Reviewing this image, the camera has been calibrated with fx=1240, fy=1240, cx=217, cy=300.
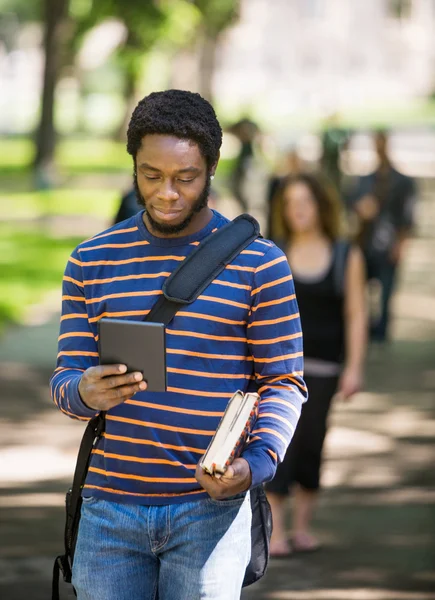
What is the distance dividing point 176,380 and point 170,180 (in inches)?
18.7

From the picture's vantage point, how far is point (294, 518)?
20.7 feet

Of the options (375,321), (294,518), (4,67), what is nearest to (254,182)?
(375,321)

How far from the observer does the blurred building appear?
10200 cm

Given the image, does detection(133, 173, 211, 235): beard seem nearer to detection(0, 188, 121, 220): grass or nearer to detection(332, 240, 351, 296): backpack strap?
detection(332, 240, 351, 296): backpack strap

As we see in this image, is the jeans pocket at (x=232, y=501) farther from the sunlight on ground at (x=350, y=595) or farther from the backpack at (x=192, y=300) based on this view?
the sunlight on ground at (x=350, y=595)

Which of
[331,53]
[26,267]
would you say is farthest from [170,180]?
[331,53]

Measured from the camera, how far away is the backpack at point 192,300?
2.93 metres

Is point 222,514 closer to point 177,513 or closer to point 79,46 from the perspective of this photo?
point 177,513

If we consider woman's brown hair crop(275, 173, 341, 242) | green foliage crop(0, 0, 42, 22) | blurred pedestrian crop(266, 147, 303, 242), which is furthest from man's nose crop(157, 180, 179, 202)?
green foliage crop(0, 0, 42, 22)

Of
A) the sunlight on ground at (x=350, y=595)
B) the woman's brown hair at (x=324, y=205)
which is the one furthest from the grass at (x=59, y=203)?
the sunlight on ground at (x=350, y=595)

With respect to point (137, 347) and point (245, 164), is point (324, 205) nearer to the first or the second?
point (137, 347)

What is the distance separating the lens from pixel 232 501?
3.02 meters

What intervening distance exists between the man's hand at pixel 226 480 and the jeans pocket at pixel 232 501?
0.20 metres

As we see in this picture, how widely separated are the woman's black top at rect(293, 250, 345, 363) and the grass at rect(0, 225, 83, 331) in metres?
7.54
